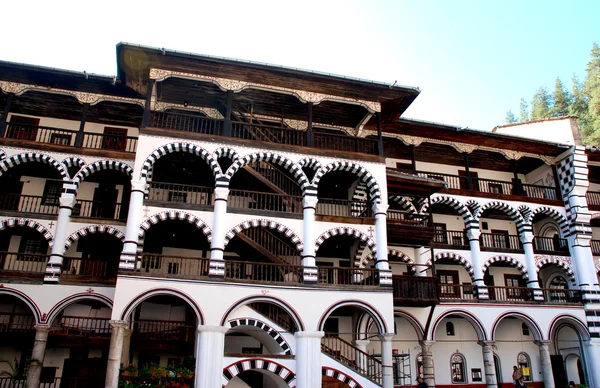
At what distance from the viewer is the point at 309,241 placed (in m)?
16.6

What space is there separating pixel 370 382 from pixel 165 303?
26.1 feet

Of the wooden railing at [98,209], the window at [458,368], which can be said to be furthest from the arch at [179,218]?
the window at [458,368]

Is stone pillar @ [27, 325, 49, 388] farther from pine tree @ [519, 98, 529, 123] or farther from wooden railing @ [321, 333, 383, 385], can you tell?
pine tree @ [519, 98, 529, 123]

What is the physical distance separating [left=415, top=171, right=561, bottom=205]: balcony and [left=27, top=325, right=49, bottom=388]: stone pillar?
51.3ft

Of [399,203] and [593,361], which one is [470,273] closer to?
[399,203]

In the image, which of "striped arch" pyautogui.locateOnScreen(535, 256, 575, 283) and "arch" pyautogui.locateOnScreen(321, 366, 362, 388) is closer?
"arch" pyautogui.locateOnScreen(321, 366, 362, 388)

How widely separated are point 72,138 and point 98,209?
3.15m

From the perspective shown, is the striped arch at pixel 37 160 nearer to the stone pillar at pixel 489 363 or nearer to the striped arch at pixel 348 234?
the striped arch at pixel 348 234

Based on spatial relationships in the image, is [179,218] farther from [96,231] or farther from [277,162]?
[277,162]

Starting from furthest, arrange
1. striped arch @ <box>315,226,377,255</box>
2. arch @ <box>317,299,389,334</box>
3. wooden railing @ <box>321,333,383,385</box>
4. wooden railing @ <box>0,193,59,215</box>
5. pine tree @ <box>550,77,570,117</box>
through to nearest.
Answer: pine tree @ <box>550,77,570,117</box>
wooden railing @ <box>0,193,59,215</box>
striped arch @ <box>315,226,377,255</box>
arch @ <box>317,299,389,334</box>
wooden railing @ <box>321,333,383,385</box>

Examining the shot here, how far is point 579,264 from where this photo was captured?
843 inches

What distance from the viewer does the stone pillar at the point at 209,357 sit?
558 inches

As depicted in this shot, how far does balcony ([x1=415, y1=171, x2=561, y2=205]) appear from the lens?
21.7 m

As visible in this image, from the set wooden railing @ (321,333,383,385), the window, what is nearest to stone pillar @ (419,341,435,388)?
wooden railing @ (321,333,383,385)
